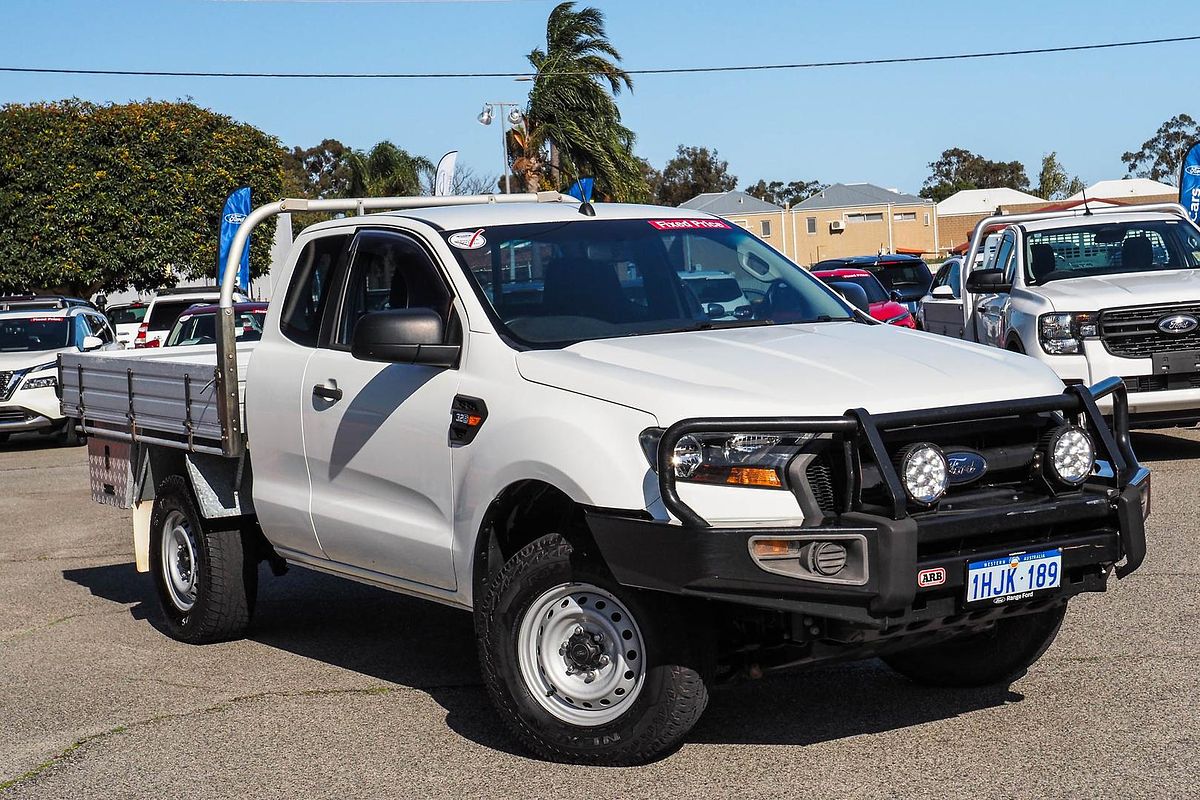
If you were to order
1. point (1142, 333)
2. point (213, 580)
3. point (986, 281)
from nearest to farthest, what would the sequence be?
point (213, 580)
point (1142, 333)
point (986, 281)

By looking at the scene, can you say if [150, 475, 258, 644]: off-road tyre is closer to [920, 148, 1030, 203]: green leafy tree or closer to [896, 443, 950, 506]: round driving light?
[896, 443, 950, 506]: round driving light

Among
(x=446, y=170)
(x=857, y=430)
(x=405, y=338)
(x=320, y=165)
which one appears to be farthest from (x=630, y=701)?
(x=320, y=165)

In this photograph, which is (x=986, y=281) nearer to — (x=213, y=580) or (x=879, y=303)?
(x=213, y=580)

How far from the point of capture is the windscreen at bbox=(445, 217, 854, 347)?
586cm

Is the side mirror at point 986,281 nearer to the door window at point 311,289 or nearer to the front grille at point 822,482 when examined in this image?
the door window at point 311,289

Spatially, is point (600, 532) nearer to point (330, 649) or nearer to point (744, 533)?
point (744, 533)

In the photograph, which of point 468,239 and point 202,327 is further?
point 202,327

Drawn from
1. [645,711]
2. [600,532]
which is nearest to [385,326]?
[600,532]

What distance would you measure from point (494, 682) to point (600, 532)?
80cm

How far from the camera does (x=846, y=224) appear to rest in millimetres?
99312

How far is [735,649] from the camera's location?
204 inches

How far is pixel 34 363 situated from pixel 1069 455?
16.4 m

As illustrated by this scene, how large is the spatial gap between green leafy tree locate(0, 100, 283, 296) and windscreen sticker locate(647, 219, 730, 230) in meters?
38.2

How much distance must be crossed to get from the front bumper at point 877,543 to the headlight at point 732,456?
0.09 m
